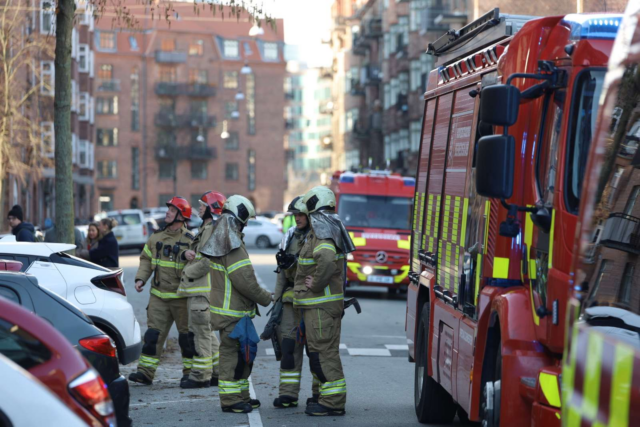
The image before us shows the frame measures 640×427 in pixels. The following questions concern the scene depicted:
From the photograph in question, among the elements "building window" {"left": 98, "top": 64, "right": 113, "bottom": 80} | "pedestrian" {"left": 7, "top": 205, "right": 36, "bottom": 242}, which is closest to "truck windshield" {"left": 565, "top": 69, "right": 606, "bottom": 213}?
"pedestrian" {"left": 7, "top": 205, "right": 36, "bottom": 242}

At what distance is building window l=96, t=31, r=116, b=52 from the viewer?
318 feet

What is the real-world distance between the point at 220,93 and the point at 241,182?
8.03m

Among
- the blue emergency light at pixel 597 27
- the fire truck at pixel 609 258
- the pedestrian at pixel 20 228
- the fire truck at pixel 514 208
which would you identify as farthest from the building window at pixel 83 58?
the fire truck at pixel 609 258

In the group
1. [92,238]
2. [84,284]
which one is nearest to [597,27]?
[84,284]

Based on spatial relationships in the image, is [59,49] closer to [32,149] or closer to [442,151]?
[442,151]

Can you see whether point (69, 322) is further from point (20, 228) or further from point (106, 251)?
point (20, 228)

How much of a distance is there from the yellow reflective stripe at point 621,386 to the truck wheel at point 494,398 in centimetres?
240

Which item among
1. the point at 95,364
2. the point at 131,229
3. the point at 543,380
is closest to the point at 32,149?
the point at 131,229

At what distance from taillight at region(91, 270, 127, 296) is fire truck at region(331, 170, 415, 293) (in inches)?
503

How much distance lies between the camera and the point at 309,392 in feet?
38.4

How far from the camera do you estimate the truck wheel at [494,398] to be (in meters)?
6.13

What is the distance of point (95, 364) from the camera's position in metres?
7.23

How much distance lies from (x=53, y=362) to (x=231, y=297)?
5456mm

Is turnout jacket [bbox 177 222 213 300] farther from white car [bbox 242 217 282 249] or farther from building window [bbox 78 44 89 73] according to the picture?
building window [bbox 78 44 89 73]
